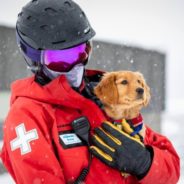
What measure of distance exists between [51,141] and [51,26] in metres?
0.68

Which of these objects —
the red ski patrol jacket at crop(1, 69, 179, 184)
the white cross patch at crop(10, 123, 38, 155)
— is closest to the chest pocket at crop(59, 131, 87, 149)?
the red ski patrol jacket at crop(1, 69, 179, 184)

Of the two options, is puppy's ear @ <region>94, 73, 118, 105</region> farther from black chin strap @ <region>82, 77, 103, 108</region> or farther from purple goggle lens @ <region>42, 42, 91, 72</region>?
purple goggle lens @ <region>42, 42, 91, 72</region>

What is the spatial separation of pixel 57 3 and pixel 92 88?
0.57m

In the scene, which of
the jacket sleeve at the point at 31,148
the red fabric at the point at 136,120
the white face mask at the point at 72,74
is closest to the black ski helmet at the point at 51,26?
the white face mask at the point at 72,74

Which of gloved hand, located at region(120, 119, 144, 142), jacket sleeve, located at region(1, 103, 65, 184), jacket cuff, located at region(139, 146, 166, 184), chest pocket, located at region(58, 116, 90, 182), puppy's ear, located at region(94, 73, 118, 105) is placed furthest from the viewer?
puppy's ear, located at region(94, 73, 118, 105)

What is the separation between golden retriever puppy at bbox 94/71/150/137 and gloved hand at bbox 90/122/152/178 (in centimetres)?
21

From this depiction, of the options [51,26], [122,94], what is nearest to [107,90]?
[122,94]

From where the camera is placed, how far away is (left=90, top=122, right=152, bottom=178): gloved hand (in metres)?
2.36

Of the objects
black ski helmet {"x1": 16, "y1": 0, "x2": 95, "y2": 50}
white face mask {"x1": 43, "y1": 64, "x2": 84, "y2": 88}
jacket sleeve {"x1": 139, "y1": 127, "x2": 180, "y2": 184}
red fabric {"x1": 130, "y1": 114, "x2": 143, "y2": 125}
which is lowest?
jacket sleeve {"x1": 139, "y1": 127, "x2": 180, "y2": 184}

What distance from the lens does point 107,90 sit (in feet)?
9.24

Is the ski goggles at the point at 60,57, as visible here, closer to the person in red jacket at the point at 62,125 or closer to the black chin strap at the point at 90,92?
the person in red jacket at the point at 62,125

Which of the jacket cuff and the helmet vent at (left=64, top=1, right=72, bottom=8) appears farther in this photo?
the helmet vent at (left=64, top=1, right=72, bottom=8)

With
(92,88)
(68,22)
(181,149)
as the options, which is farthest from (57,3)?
(181,149)

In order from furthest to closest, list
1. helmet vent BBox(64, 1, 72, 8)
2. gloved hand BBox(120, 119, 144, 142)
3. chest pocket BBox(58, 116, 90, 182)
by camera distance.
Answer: helmet vent BBox(64, 1, 72, 8) < gloved hand BBox(120, 119, 144, 142) < chest pocket BBox(58, 116, 90, 182)
